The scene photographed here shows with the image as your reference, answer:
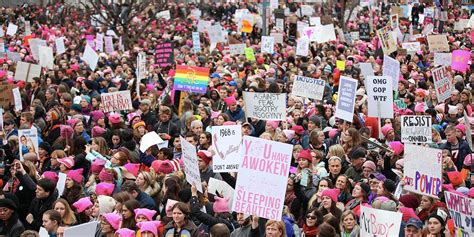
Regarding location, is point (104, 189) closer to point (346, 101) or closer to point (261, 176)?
point (261, 176)

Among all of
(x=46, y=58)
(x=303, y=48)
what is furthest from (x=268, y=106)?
(x=303, y=48)

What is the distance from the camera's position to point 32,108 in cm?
1712

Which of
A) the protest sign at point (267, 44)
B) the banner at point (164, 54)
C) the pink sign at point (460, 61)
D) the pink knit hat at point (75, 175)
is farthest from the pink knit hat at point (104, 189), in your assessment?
the protest sign at point (267, 44)

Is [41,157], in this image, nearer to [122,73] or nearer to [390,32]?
[122,73]

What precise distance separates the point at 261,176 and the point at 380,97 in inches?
242

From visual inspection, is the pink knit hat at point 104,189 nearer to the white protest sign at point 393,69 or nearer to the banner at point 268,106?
the banner at point 268,106

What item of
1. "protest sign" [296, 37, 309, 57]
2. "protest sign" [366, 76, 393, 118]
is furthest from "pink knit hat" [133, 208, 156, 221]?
"protest sign" [296, 37, 309, 57]

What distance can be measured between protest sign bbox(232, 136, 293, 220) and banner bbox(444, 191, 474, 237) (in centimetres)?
141

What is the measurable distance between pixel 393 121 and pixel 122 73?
32.4 feet

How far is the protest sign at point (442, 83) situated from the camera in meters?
17.0

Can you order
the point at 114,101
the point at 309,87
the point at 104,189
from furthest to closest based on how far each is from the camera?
the point at 309,87 < the point at 114,101 < the point at 104,189

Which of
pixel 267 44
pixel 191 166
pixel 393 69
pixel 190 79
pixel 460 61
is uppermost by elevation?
pixel 191 166

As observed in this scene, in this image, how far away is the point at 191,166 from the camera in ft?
35.8

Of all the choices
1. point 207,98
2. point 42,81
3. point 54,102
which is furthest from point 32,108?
point 42,81
